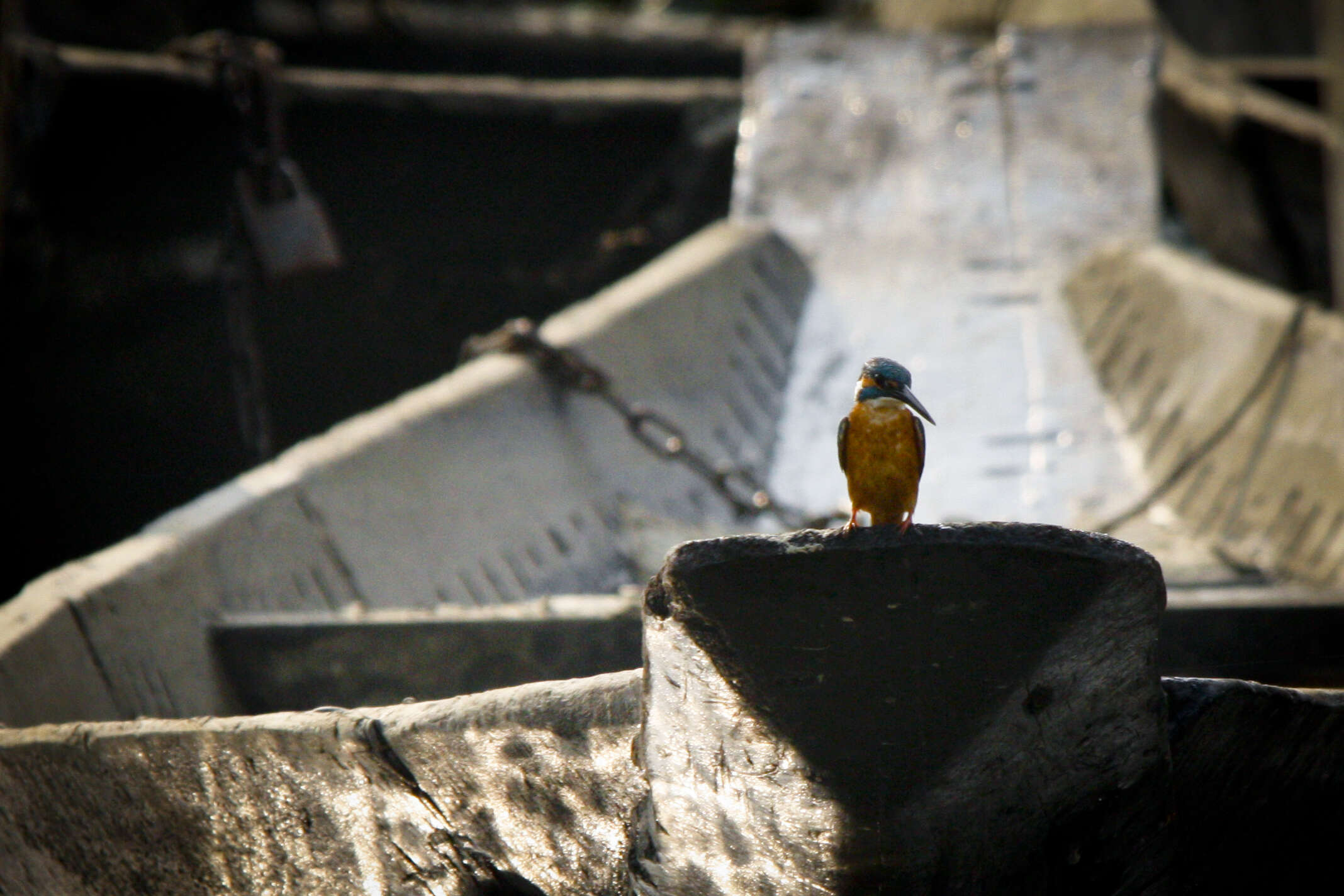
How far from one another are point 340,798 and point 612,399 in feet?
6.24

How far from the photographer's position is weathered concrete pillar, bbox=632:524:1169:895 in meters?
1.29

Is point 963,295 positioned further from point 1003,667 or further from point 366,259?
point 1003,667

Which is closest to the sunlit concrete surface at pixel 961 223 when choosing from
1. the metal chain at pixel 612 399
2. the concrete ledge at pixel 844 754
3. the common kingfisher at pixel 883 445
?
the metal chain at pixel 612 399

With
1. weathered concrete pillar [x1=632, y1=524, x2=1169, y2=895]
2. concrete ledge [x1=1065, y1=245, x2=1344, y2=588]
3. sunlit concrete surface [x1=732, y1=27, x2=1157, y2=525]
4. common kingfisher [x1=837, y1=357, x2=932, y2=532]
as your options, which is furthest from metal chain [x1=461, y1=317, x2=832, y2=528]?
weathered concrete pillar [x1=632, y1=524, x2=1169, y2=895]

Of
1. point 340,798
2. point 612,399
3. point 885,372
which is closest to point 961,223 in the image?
point 612,399

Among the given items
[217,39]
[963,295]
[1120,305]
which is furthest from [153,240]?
[1120,305]

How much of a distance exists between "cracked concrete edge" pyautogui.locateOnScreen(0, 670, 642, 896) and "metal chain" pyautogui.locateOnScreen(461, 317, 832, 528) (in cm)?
177

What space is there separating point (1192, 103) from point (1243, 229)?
0.56 metres

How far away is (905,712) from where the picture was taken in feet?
4.39

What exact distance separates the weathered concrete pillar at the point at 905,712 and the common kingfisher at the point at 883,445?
318mm

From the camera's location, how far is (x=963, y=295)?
4.59m

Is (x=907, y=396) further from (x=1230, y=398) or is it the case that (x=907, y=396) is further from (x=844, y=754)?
(x=1230, y=398)

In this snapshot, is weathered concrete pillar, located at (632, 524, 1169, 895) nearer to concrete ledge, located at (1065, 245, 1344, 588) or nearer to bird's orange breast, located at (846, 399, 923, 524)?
bird's orange breast, located at (846, 399, 923, 524)

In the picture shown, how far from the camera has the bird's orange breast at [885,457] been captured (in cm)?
162
